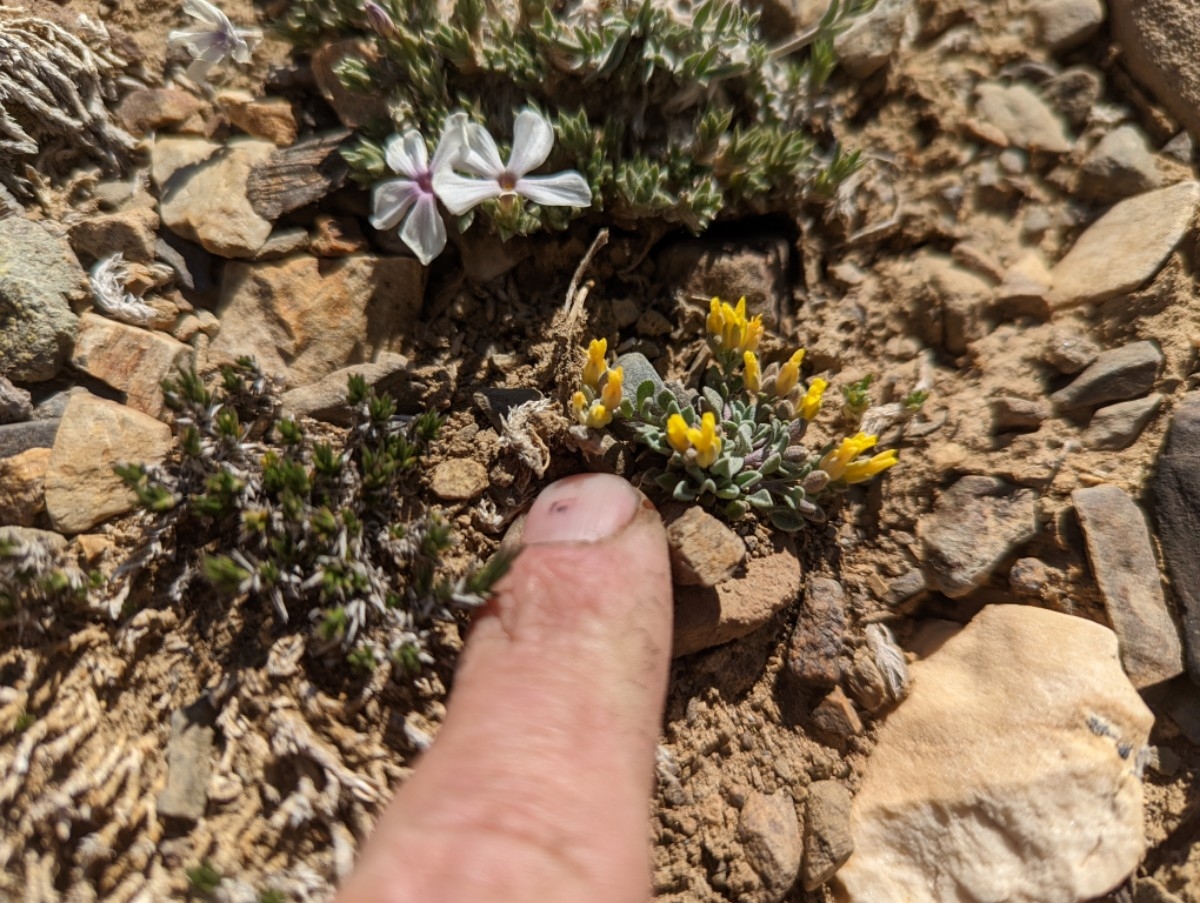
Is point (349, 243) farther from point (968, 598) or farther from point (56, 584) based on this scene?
point (968, 598)

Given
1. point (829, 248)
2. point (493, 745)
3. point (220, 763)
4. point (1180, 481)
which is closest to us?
point (493, 745)

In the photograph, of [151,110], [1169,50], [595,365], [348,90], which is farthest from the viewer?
[1169,50]

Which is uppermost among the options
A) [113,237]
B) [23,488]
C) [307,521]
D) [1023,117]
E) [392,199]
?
[1023,117]

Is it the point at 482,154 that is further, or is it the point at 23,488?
the point at 482,154

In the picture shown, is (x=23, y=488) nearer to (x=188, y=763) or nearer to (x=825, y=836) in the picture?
(x=188, y=763)

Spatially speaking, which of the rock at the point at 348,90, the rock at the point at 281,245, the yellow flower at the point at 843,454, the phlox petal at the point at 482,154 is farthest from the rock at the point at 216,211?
the yellow flower at the point at 843,454

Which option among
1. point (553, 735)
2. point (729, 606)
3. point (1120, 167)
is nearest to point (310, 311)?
point (553, 735)

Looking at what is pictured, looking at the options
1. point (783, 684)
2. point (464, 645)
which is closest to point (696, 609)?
point (783, 684)
